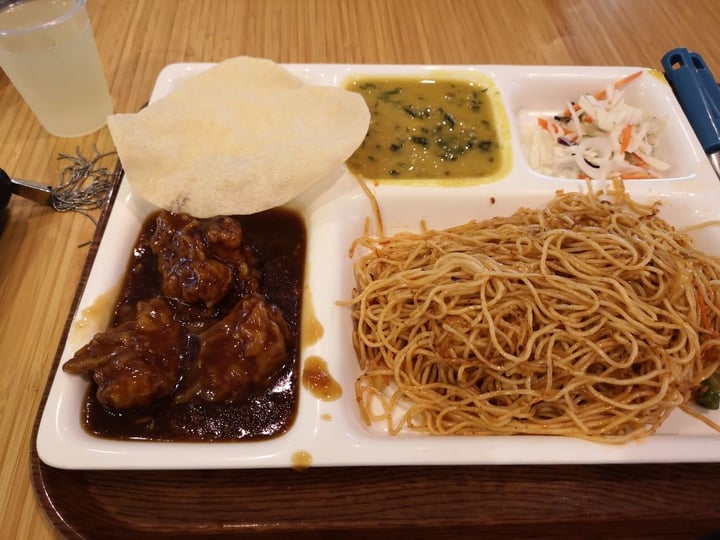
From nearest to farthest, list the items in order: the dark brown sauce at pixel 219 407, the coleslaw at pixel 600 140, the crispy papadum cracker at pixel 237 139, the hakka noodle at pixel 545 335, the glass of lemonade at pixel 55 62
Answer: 1. the dark brown sauce at pixel 219 407
2. the hakka noodle at pixel 545 335
3. the crispy papadum cracker at pixel 237 139
4. the glass of lemonade at pixel 55 62
5. the coleslaw at pixel 600 140

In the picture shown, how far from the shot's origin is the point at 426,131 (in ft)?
7.73

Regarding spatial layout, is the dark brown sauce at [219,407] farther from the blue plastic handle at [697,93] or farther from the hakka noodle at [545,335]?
the blue plastic handle at [697,93]

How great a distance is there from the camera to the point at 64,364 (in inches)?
59.6

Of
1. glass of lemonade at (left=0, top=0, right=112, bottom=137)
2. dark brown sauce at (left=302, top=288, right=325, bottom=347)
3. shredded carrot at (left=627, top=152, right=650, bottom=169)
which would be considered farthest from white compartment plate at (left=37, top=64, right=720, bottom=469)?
glass of lemonade at (left=0, top=0, right=112, bottom=137)

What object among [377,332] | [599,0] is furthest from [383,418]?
[599,0]

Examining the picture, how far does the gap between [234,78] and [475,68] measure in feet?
3.88

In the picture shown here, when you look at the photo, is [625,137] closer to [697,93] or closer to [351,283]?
[697,93]

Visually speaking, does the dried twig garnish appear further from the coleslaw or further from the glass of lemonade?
the coleslaw

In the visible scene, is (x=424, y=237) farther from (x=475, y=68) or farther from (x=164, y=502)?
(x=164, y=502)

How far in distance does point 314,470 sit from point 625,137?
2.02 metres

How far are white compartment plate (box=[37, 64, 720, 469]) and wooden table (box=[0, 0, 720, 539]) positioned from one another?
0.32ft

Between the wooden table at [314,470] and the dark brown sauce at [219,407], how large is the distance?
119 millimetres

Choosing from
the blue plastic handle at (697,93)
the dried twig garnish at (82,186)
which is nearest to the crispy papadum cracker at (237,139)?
the dried twig garnish at (82,186)

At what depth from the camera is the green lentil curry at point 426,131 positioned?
2.21m
